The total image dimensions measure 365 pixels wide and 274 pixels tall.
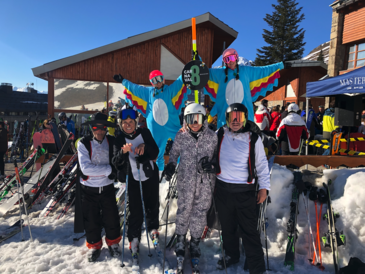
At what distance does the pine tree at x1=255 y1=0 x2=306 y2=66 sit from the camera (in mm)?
33938

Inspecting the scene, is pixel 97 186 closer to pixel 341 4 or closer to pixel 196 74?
pixel 196 74

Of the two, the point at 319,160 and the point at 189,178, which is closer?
the point at 189,178

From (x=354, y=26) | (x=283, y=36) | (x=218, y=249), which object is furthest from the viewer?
(x=283, y=36)

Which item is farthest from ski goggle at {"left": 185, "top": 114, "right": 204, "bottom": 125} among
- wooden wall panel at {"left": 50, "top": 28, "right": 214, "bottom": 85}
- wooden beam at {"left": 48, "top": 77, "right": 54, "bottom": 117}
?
wooden beam at {"left": 48, "top": 77, "right": 54, "bottom": 117}

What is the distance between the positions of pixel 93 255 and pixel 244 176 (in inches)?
83.3

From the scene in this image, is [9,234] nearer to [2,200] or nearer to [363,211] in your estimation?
[2,200]

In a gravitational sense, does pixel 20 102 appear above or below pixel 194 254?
above

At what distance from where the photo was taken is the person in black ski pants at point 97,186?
275 centimetres

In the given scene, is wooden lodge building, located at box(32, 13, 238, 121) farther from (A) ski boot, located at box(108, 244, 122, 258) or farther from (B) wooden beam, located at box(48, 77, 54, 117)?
(A) ski boot, located at box(108, 244, 122, 258)

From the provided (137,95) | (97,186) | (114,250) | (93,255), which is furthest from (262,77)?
(93,255)

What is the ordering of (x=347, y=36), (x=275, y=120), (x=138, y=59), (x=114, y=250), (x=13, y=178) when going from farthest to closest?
(x=347, y=36) < (x=138, y=59) < (x=275, y=120) < (x=13, y=178) < (x=114, y=250)

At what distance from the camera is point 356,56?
49.3 feet

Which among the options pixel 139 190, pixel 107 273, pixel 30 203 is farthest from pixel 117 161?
pixel 30 203

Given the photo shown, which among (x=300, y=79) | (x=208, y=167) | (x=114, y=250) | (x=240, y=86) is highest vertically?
(x=300, y=79)
